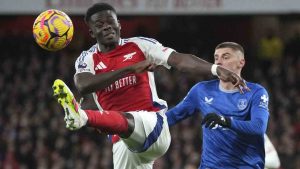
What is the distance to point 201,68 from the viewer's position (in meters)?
5.99

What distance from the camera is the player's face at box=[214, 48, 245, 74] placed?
648cm

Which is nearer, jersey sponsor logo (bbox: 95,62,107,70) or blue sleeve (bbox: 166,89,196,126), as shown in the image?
jersey sponsor logo (bbox: 95,62,107,70)

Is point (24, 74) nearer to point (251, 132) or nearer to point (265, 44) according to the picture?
point (265, 44)

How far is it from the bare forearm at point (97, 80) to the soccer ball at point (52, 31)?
1.33ft

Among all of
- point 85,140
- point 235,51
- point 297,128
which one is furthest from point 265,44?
point 235,51

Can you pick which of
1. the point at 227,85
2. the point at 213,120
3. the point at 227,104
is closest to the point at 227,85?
the point at 227,85

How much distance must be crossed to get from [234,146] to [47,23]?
6.57ft

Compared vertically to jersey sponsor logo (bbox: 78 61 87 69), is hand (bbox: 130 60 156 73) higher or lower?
higher

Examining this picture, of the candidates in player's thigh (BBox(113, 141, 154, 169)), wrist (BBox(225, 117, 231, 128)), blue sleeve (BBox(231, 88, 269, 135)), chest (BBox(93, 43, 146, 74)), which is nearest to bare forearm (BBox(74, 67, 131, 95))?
chest (BBox(93, 43, 146, 74))

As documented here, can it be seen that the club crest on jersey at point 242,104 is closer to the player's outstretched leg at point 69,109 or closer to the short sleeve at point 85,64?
the short sleeve at point 85,64

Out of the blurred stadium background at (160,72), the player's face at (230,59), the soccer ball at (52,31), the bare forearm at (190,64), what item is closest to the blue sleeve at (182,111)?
the player's face at (230,59)

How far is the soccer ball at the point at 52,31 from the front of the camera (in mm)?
6367

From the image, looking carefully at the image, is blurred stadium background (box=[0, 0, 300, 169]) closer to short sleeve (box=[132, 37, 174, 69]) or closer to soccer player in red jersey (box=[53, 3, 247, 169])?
soccer player in red jersey (box=[53, 3, 247, 169])

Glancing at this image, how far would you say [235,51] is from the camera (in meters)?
6.52
